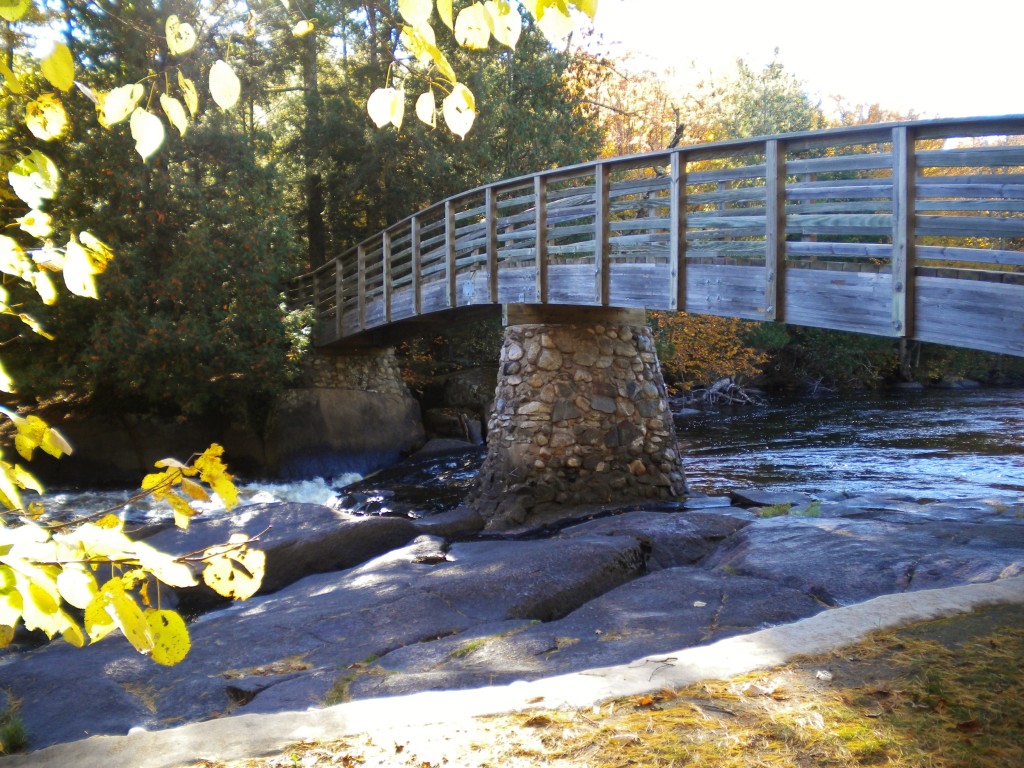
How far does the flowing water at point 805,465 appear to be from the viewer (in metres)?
12.5

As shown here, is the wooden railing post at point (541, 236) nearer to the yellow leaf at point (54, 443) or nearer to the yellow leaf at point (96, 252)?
the yellow leaf at point (96, 252)

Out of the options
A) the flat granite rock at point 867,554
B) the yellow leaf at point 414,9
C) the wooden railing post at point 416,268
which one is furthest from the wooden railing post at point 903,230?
the wooden railing post at point 416,268

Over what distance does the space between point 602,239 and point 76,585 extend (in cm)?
875

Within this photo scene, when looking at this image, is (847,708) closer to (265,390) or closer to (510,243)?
(510,243)

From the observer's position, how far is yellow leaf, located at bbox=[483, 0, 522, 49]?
1.88 metres

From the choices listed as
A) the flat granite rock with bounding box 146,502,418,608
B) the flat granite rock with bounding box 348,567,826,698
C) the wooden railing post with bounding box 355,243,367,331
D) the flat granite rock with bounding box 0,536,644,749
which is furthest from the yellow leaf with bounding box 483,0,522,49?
the wooden railing post with bounding box 355,243,367,331

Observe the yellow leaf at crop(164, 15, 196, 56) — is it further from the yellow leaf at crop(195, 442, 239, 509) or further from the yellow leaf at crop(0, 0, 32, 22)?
the yellow leaf at crop(195, 442, 239, 509)

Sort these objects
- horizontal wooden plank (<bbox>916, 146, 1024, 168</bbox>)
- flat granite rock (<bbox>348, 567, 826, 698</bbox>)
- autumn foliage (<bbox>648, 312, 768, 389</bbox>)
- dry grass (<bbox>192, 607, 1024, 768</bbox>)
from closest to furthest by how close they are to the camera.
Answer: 1. dry grass (<bbox>192, 607, 1024, 768</bbox>)
2. flat granite rock (<bbox>348, 567, 826, 698</bbox>)
3. horizontal wooden plank (<bbox>916, 146, 1024, 168</bbox>)
4. autumn foliage (<bbox>648, 312, 768, 389</bbox>)

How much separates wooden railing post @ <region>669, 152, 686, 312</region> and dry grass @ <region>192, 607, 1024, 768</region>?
5.74 metres

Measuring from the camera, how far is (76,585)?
1477mm

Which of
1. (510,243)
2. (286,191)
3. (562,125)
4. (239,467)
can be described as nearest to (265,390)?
(239,467)

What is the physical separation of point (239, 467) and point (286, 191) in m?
8.27

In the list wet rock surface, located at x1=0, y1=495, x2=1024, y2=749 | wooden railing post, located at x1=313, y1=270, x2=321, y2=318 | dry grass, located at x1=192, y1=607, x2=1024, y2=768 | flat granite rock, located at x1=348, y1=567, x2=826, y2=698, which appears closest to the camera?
dry grass, located at x1=192, y1=607, x2=1024, y2=768

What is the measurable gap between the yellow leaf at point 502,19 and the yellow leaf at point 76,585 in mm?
1296
